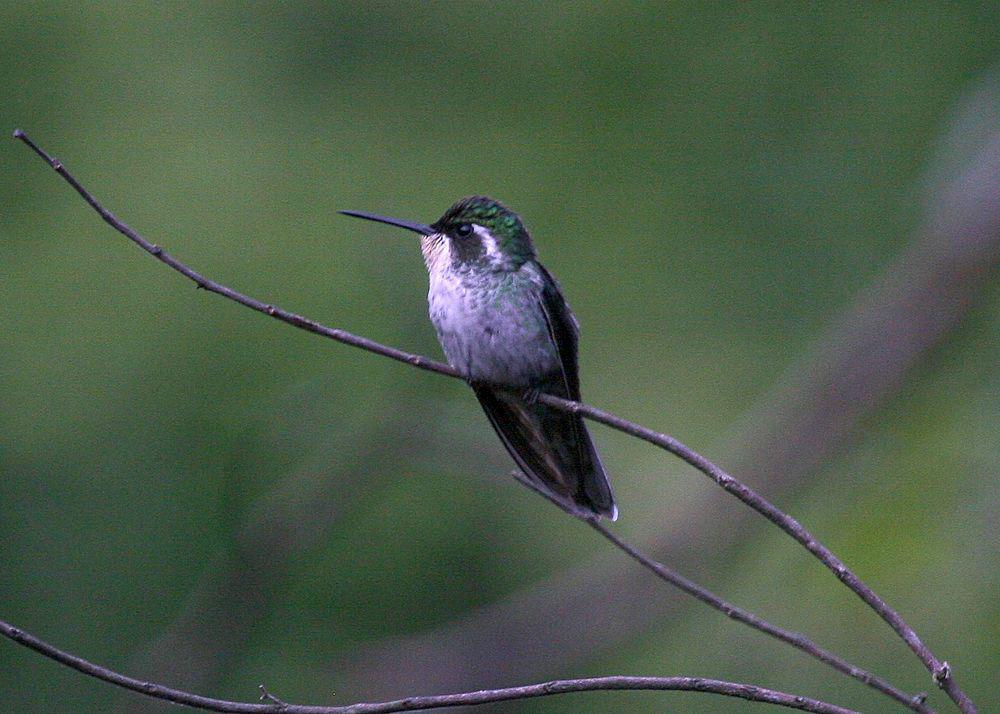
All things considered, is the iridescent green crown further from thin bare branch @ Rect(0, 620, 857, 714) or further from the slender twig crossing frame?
thin bare branch @ Rect(0, 620, 857, 714)

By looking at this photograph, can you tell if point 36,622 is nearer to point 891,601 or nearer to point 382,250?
point 382,250

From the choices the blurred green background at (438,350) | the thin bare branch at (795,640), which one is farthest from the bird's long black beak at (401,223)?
the thin bare branch at (795,640)

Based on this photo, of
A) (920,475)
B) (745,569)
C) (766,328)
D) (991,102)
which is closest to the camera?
(920,475)

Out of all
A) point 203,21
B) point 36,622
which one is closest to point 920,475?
point 36,622

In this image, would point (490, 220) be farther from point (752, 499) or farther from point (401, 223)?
point (752, 499)

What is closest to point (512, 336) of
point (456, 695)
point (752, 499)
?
point (752, 499)

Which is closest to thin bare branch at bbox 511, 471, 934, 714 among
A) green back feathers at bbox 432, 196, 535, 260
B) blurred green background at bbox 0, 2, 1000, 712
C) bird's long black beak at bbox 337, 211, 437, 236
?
bird's long black beak at bbox 337, 211, 437, 236
